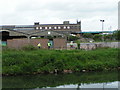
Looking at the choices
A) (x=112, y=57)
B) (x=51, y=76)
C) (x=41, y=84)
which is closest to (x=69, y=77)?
(x=51, y=76)

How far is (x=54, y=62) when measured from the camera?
59.2ft

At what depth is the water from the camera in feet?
43.2

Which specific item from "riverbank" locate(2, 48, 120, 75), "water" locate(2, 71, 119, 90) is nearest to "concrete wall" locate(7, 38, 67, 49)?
"riverbank" locate(2, 48, 120, 75)

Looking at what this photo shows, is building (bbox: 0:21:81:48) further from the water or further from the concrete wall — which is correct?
the water

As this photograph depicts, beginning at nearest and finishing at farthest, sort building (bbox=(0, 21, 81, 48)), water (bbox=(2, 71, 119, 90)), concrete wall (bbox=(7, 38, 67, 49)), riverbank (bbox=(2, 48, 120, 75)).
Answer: water (bbox=(2, 71, 119, 90)) → riverbank (bbox=(2, 48, 120, 75)) → concrete wall (bbox=(7, 38, 67, 49)) → building (bbox=(0, 21, 81, 48))

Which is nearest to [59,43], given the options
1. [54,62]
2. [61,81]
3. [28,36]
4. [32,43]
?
[32,43]

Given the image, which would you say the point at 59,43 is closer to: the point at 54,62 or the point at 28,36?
→ the point at 28,36

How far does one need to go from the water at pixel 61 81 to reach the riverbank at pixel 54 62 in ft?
2.62

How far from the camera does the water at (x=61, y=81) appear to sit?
43.2 ft

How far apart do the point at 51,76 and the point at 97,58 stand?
5860 millimetres

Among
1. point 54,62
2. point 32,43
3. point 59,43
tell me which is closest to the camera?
point 54,62

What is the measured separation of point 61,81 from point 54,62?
356 cm

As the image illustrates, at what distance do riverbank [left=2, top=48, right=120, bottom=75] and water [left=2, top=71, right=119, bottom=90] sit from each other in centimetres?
80

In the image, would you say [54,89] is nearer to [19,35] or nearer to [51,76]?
[51,76]
